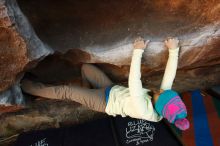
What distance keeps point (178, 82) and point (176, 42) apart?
60 cm

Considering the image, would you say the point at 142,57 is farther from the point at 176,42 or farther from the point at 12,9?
the point at 12,9

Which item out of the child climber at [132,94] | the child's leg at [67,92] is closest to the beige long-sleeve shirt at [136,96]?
the child climber at [132,94]

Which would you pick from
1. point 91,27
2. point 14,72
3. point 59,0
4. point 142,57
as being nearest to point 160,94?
point 142,57

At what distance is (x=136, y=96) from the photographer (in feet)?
5.54

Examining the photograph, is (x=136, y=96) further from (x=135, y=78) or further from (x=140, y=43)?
(x=140, y=43)

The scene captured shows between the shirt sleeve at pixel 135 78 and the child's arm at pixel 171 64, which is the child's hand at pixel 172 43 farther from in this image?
the shirt sleeve at pixel 135 78

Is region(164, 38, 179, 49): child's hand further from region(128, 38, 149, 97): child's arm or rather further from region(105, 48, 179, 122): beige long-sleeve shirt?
region(128, 38, 149, 97): child's arm

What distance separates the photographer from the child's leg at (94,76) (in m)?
2.02

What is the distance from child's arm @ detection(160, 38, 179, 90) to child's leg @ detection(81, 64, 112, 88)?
0.40 metres

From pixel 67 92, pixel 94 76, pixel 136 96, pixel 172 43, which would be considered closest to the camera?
pixel 136 96

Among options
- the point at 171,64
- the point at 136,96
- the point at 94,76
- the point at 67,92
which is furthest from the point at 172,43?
the point at 67,92

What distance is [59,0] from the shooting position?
2.06 m

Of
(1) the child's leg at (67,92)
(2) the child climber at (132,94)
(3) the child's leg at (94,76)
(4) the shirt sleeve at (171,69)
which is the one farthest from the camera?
(3) the child's leg at (94,76)

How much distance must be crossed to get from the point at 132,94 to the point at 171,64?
0.29 metres
